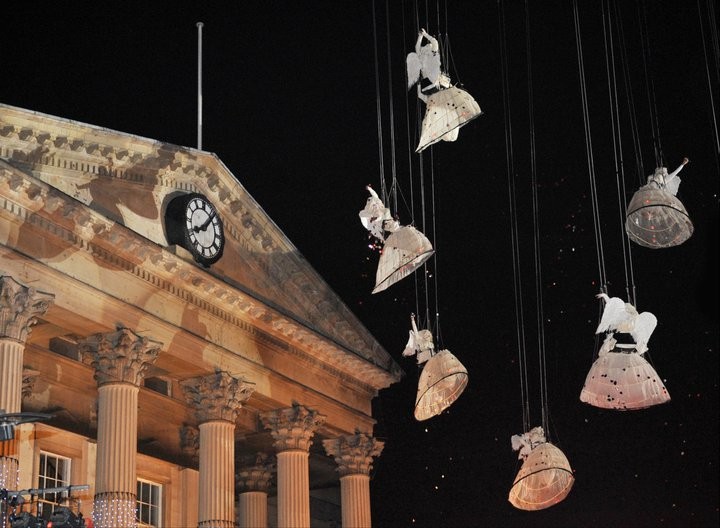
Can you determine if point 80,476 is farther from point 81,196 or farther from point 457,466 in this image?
point 457,466

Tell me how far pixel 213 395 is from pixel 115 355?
347 centimetres

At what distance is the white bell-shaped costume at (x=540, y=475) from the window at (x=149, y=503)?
14.9 metres

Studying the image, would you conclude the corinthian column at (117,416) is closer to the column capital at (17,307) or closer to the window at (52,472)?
the column capital at (17,307)

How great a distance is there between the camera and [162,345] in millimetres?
23500

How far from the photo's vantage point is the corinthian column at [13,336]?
1940 centimetres

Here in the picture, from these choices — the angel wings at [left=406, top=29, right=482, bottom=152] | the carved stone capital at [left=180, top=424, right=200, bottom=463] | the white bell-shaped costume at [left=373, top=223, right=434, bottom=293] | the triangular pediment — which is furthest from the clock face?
the angel wings at [left=406, top=29, right=482, bottom=152]

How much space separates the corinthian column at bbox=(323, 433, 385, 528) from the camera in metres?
31.0

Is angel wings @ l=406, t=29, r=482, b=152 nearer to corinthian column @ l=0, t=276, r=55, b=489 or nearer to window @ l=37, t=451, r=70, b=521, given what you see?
corinthian column @ l=0, t=276, r=55, b=489

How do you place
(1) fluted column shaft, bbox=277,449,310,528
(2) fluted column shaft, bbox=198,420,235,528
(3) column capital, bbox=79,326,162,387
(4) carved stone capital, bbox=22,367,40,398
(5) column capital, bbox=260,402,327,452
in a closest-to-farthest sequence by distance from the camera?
1. (3) column capital, bbox=79,326,162,387
2. (4) carved stone capital, bbox=22,367,40,398
3. (2) fluted column shaft, bbox=198,420,235,528
4. (1) fluted column shaft, bbox=277,449,310,528
5. (5) column capital, bbox=260,402,327,452

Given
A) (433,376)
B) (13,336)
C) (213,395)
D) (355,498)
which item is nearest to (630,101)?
(433,376)

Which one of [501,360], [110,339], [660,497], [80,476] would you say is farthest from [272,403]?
[660,497]

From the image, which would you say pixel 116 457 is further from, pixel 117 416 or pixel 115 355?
pixel 115 355

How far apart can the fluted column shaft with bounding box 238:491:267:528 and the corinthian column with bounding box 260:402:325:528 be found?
3.84 m

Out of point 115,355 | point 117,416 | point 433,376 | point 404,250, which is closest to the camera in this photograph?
point 404,250
